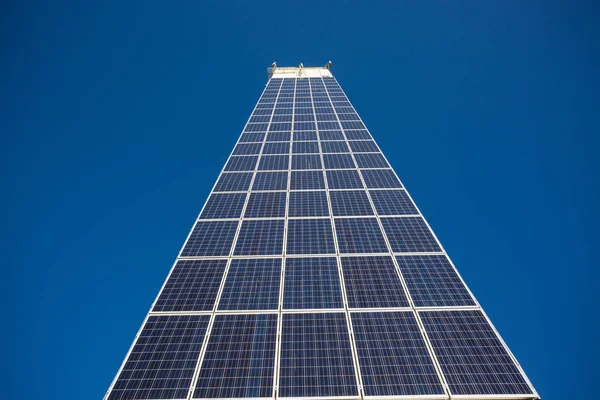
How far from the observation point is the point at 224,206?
31.3m

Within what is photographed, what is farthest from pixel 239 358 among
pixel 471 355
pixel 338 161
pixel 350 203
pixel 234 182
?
pixel 338 161

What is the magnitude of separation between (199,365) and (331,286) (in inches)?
391

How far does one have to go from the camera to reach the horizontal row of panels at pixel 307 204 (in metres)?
30.0

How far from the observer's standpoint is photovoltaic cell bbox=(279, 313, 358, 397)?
16.0m

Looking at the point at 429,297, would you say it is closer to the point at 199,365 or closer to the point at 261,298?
the point at 261,298

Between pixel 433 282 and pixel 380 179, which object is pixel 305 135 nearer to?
pixel 380 179

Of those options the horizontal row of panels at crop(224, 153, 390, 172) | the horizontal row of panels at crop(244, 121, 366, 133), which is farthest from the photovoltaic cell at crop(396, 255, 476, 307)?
the horizontal row of panels at crop(244, 121, 366, 133)

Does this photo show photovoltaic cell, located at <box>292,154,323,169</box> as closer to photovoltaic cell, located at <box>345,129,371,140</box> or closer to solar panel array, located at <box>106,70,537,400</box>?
solar panel array, located at <box>106,70,537,400</box>

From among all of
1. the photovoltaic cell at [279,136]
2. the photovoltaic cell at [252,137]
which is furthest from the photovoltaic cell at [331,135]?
the photovoltaic cell at [252,137]

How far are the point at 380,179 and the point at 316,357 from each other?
75.3 ft

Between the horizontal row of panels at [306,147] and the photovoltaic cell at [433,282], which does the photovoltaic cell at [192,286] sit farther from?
the horizontal row of panels at [306,147]

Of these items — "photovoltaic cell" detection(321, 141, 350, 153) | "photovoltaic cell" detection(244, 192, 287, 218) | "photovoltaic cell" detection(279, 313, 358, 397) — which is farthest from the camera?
"photovoltaic cell" detection(321, 141, 350, 153)

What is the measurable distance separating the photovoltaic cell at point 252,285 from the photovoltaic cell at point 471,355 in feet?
34.4

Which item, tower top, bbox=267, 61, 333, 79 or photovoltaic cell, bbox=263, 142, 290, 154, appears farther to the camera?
tower top, bbox=267, 61, 333, 79
